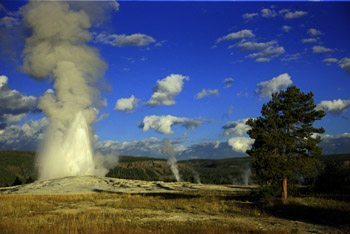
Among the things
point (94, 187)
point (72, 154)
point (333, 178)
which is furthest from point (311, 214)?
point (72, 154)

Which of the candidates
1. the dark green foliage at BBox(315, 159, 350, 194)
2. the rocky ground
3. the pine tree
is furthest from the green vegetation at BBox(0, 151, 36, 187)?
the pine tree

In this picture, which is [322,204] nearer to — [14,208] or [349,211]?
[349,211]

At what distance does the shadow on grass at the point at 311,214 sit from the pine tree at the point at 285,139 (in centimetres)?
302

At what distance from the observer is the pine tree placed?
30.9 meters

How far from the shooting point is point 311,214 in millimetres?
25375

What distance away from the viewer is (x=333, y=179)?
140ft

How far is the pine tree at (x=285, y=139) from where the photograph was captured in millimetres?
→ 30938

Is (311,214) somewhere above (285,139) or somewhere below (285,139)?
below

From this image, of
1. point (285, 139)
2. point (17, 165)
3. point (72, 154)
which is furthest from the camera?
point (17, 165)

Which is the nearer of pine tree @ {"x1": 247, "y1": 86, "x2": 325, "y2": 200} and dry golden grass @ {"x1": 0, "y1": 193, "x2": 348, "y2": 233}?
dry golden grass @ {"x1": 0, "y1": 193, "x2": 348, "y2": 233}

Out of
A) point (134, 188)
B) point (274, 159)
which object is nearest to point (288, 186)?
point (274, 159)

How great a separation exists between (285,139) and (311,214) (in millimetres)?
7111

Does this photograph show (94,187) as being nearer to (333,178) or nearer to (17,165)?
(333,178)

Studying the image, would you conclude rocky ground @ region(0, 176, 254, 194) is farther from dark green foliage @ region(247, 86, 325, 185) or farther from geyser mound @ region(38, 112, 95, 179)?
dark green foliage @ region(247, 86, 325, 185)
